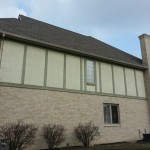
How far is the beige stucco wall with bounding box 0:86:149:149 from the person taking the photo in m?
10.8

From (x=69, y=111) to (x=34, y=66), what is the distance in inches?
134

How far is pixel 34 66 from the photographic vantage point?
12.0m

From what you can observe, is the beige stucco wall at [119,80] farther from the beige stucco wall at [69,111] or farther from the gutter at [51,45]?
the beige stucco wall at [69,111]

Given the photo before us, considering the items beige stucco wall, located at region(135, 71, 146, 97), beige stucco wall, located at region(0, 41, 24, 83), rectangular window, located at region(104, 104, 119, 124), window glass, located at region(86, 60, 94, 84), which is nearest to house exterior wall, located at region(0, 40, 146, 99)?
beige stucco wall, located at region(0, 41, 24, 83)

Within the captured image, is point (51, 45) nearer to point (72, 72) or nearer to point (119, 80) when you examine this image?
point (72, 72)

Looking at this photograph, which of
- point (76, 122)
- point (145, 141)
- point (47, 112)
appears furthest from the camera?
point (145, 141)

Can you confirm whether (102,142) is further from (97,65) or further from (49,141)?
(97,65)

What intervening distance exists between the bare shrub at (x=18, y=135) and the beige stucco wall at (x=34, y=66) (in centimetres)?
251

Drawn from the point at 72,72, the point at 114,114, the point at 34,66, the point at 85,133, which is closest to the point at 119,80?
the point at 114,114

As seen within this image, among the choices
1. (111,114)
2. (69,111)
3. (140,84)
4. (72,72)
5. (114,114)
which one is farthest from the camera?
(140,84)

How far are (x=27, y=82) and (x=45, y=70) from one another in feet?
4.65

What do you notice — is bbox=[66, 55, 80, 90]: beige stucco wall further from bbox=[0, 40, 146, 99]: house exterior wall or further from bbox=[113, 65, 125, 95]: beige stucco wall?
bbox=[113, 65, 125, 95]: beige stucco wall

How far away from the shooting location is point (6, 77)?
430 inches

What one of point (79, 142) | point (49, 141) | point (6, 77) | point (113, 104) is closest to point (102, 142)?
point (79, 142)
